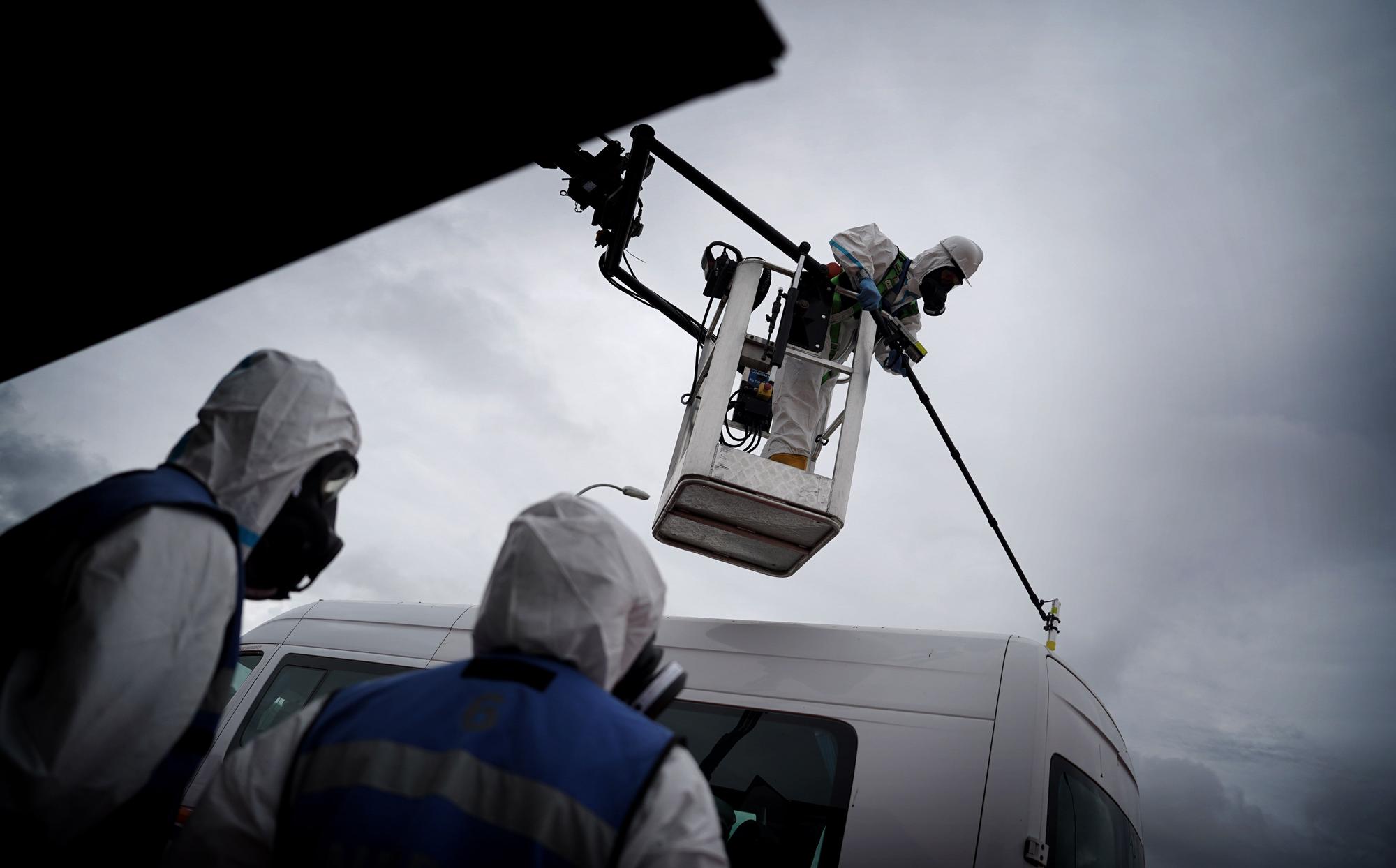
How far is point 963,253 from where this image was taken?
5332 millimetres

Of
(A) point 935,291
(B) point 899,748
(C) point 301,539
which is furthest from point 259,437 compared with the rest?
(A) point 935,291

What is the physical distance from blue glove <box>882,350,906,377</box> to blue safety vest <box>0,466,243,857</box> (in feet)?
14.9

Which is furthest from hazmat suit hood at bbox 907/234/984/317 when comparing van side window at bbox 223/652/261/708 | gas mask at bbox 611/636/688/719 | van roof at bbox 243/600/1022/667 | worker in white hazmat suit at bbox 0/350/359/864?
van side window at bbox 223/652/261/708

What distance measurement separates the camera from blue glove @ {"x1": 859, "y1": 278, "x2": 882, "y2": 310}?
16.4 ft

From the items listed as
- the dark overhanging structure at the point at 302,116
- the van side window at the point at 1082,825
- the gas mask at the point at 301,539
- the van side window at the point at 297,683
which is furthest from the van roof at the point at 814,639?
the dark overhanging structure at the point at 302,116

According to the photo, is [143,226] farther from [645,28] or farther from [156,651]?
[645,28]

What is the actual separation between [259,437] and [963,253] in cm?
475

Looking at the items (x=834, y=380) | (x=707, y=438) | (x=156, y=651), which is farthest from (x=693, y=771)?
(x=834, y=380)

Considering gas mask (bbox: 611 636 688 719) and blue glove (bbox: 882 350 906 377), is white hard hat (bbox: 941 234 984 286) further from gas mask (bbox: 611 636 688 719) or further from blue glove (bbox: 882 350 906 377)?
gas mask (bbox: 611 636 688 719)

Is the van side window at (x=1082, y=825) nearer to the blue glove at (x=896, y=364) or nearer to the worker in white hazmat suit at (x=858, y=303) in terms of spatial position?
the worker in white hazmat suit at (x=858, y=303)

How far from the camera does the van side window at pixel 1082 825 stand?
9.80 feet

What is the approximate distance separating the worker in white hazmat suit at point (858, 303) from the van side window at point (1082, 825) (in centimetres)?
244

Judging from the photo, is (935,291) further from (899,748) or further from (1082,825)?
(1082,825)

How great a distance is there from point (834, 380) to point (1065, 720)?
274cm
